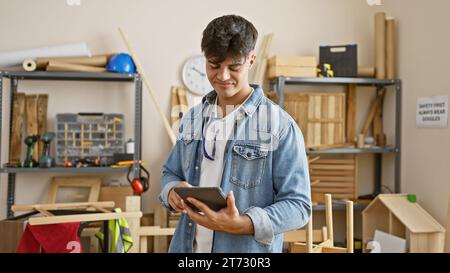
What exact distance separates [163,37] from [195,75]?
0.84 feet

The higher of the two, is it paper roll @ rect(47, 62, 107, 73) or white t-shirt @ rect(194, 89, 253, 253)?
paper roll @ rect(47, 62, 107, 73)

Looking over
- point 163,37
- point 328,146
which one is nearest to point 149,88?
point 163,37

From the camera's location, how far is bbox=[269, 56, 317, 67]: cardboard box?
8.21 feet

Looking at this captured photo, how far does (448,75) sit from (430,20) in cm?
30

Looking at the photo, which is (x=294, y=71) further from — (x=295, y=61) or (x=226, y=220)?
(x=226, y=220)

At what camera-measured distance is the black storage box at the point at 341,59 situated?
2.58m

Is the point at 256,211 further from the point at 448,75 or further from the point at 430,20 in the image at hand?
the point at 430,20

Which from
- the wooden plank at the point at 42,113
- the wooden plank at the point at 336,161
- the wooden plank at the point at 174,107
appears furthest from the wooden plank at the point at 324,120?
the wooden plank at the point at 42,113

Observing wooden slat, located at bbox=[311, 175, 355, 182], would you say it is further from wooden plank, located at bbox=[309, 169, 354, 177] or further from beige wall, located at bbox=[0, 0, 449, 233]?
beige wall, located at bbox=[0, 0, 449, 233]

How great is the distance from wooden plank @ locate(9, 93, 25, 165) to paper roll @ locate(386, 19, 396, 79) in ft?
6.10

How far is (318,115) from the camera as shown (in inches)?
104

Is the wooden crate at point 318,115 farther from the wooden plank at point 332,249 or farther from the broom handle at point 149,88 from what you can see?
the wooden plank at point 332,249

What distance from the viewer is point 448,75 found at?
218 centimetres

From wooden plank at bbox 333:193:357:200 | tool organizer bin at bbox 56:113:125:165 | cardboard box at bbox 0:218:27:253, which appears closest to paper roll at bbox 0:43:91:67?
tool organizer bin at bbox 56:113:125:165
